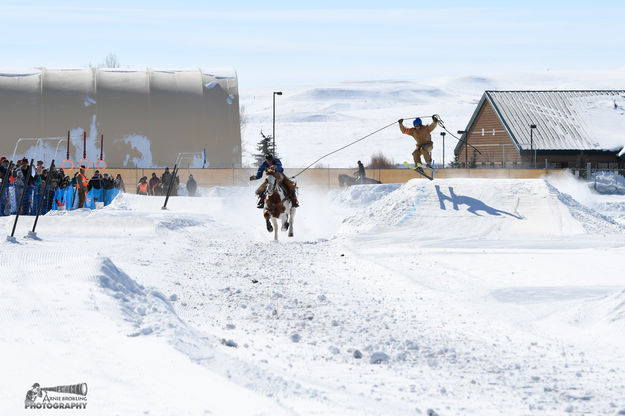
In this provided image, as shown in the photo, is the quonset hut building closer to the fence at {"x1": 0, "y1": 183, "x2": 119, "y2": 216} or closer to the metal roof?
the metal roof

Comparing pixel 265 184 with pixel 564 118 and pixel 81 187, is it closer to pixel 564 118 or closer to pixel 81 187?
pixel 81 187

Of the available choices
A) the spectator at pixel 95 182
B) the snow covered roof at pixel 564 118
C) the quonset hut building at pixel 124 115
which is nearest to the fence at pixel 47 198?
the spectator at pixel 95 182

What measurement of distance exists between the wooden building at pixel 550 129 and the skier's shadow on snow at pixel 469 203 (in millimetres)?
38989

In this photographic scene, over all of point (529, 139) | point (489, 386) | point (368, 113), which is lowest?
point (489, 386)

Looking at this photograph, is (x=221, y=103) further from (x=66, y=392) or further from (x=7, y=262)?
(x=66, y=392)

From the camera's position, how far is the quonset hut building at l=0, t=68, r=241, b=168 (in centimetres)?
5981

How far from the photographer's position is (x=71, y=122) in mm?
59969

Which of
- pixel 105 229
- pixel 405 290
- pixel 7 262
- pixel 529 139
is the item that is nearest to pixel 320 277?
pixel 405 290

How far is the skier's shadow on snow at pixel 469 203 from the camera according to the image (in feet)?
72.3

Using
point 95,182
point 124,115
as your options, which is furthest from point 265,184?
point 124,115

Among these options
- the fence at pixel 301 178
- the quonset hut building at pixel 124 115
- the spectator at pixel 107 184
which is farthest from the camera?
the quonset hut building at pixel 124 115

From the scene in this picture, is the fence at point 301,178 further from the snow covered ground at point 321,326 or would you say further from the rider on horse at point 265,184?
the snow covered ground at point 321,326

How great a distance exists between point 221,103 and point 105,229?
41140mm

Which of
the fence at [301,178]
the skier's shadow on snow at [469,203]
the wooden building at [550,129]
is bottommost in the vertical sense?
the skier's shadow on snow at [469,203]
